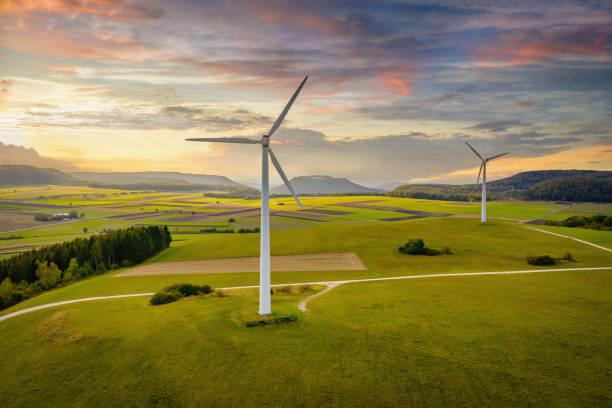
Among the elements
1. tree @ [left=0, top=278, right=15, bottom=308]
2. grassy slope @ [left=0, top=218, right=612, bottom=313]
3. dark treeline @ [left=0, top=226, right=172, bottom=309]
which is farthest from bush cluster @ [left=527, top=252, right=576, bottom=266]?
tree @ [left=0, top=278, right=15, bottom=308]

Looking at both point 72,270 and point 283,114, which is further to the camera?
point 72,270

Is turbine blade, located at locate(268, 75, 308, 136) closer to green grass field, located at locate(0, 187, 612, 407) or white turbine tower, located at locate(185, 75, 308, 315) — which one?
white turbine tower, located at locate(185, 75, 308, 315)

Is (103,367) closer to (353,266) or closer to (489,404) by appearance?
(489,404)

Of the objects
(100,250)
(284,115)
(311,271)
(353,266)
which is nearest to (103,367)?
(284,115)

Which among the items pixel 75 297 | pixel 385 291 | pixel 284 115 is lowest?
pixel 75 297

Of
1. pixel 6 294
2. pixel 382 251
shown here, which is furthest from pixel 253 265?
pixel 6 294

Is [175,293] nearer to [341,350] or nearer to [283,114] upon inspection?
[341,350]
